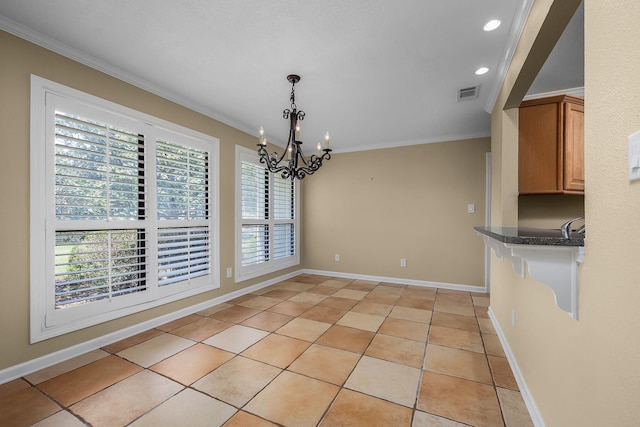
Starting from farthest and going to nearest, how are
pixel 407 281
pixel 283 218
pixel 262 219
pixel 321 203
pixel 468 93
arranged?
pixel 321 203 < pixel 283 218 < pixel 407 281 < pixel 262 219 < pixel 468 93

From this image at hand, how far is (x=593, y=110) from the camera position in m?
0.91

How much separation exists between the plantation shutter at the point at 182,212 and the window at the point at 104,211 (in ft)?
0.04

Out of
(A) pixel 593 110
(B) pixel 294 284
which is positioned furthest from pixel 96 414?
(B) pixel 294 284

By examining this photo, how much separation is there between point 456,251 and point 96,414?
14.5ft

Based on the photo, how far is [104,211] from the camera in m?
2.34

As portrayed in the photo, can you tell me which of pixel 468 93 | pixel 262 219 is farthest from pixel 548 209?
pixel 262 219

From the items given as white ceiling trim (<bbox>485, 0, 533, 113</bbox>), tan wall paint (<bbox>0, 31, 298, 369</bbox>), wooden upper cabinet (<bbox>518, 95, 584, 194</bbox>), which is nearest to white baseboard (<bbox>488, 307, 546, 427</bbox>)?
wooden upper cabinet (<bbox>518, 95, 584, 194</bbox>)

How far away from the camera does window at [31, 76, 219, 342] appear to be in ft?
6.64

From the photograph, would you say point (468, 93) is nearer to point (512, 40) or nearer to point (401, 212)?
point (512, 40)

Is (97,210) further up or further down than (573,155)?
further down

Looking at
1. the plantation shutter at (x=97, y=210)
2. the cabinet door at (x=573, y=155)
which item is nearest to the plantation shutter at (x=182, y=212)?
the plantation shutter at (x=97, y=210)

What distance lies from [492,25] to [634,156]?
5.52ft

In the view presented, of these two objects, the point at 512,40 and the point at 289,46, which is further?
the point at 289,46

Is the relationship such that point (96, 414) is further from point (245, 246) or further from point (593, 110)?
point (593, 110)
